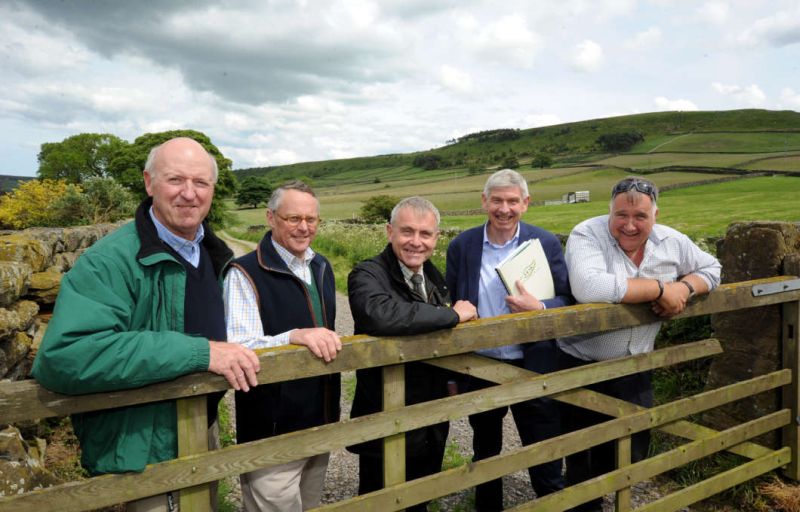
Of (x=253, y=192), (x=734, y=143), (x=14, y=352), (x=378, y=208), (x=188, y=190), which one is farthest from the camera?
(x=253, y=192)

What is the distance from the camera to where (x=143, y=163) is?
151 ft

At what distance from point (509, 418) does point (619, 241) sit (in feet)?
13.1

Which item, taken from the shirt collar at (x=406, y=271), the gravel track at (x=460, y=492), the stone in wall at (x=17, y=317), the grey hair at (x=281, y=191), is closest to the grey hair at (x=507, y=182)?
the shirt collar at (x=406, y=271)

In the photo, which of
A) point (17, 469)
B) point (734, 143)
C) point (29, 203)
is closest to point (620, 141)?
point (734, 143)

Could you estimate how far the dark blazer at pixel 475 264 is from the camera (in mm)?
3357

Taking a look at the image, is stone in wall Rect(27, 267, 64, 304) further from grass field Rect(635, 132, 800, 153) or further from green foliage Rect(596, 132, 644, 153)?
green foliage Rect(596, 132, 644, 153)

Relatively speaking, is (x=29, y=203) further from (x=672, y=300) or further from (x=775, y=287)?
(x=775, y=287)

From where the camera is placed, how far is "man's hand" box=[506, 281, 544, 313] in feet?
9.80

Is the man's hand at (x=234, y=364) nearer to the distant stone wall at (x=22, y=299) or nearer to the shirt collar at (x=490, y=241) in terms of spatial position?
the shirt collar at (x=490, y=241)

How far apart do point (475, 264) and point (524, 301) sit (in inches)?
22.3

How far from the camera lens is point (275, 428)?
2545mm

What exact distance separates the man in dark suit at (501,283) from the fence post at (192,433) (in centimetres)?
174

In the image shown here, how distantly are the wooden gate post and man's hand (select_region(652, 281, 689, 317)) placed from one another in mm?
1454

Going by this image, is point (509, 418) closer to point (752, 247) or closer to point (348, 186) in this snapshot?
point (752, 247)
